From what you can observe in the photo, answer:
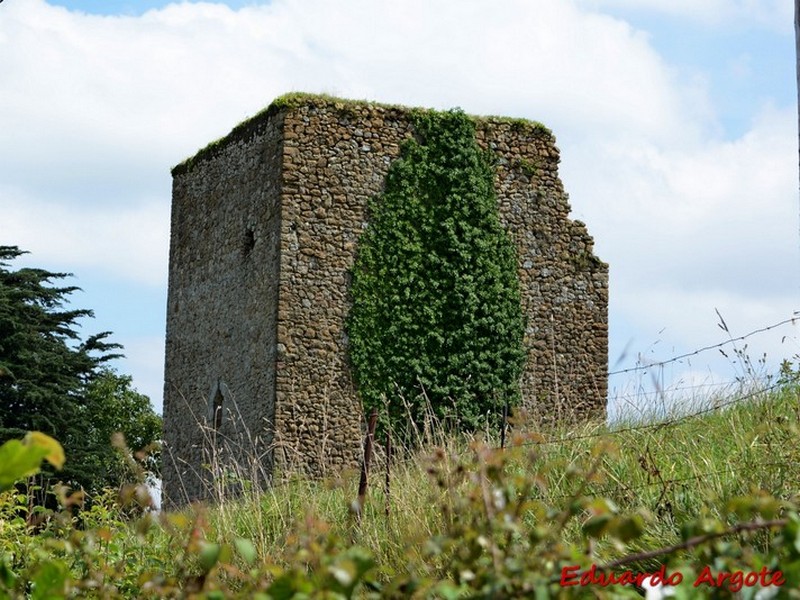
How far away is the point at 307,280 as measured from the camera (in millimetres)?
13914

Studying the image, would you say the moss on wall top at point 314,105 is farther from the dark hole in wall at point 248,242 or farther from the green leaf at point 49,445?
the green leaf at point 49,445

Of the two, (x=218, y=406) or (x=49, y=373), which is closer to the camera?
(x=218, y=406)

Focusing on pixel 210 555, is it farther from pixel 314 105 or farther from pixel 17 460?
pixel 314 105

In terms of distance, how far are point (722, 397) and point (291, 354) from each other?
5976mm

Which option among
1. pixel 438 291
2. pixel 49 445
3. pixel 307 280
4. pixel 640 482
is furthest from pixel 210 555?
pixel 438 291

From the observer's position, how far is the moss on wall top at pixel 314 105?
561 inches

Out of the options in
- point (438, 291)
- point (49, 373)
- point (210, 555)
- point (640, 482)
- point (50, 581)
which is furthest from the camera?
point (49, 373)

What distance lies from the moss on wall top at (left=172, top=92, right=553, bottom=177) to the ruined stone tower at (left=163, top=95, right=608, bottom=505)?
20mm

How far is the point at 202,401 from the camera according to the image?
15945 millimetres

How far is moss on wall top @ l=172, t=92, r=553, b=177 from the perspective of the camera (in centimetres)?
1426

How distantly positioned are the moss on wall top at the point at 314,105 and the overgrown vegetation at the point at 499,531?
18.9 feet

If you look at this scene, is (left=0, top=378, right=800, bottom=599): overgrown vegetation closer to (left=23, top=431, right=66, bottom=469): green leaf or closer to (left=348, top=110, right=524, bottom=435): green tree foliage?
(left=23, top=431, right=66, bottom=469): green leaf

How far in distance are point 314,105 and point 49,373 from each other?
14.1 meters

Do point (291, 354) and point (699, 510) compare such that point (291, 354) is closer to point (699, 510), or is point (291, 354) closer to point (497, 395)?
point (497, 395)
